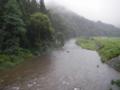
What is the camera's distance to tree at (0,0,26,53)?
1468 inches

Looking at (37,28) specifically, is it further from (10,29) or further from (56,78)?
(56,78)

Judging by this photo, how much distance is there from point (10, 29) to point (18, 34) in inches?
88.5

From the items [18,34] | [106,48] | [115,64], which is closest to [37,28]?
[18,34]

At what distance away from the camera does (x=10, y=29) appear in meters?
39.0

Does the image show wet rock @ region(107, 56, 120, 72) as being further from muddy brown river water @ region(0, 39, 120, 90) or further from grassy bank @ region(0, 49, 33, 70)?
grassy bank @ region(0, 49, 33, 70)

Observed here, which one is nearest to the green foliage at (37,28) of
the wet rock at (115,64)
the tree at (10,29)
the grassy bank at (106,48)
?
the tree at (10,29)

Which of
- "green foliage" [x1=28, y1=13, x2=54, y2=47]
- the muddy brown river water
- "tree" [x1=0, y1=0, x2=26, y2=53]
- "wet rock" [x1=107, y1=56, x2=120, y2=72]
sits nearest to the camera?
the muddy brown river water

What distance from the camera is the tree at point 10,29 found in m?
37.3

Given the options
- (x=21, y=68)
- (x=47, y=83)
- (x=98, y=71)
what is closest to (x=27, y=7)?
(x=21, y=68)

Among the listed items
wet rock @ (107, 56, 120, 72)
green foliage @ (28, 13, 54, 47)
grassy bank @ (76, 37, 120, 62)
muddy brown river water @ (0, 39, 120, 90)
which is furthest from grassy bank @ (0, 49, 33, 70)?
wet rock @ (107, 56, 120, 72)

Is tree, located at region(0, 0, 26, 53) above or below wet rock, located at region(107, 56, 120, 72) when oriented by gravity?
above

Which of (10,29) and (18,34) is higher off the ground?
(10,29)

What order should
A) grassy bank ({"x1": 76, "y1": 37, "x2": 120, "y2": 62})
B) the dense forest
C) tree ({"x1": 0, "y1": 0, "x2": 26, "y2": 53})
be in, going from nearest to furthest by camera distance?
1. the dense forest
2. tree ({"x1": 0, "y1": 0, "x2": 26, "y2": 53})
3. grassy bank ({"x1": 76, "y1": 37, "x2": 120, "y2": 62})

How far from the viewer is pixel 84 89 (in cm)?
2180
